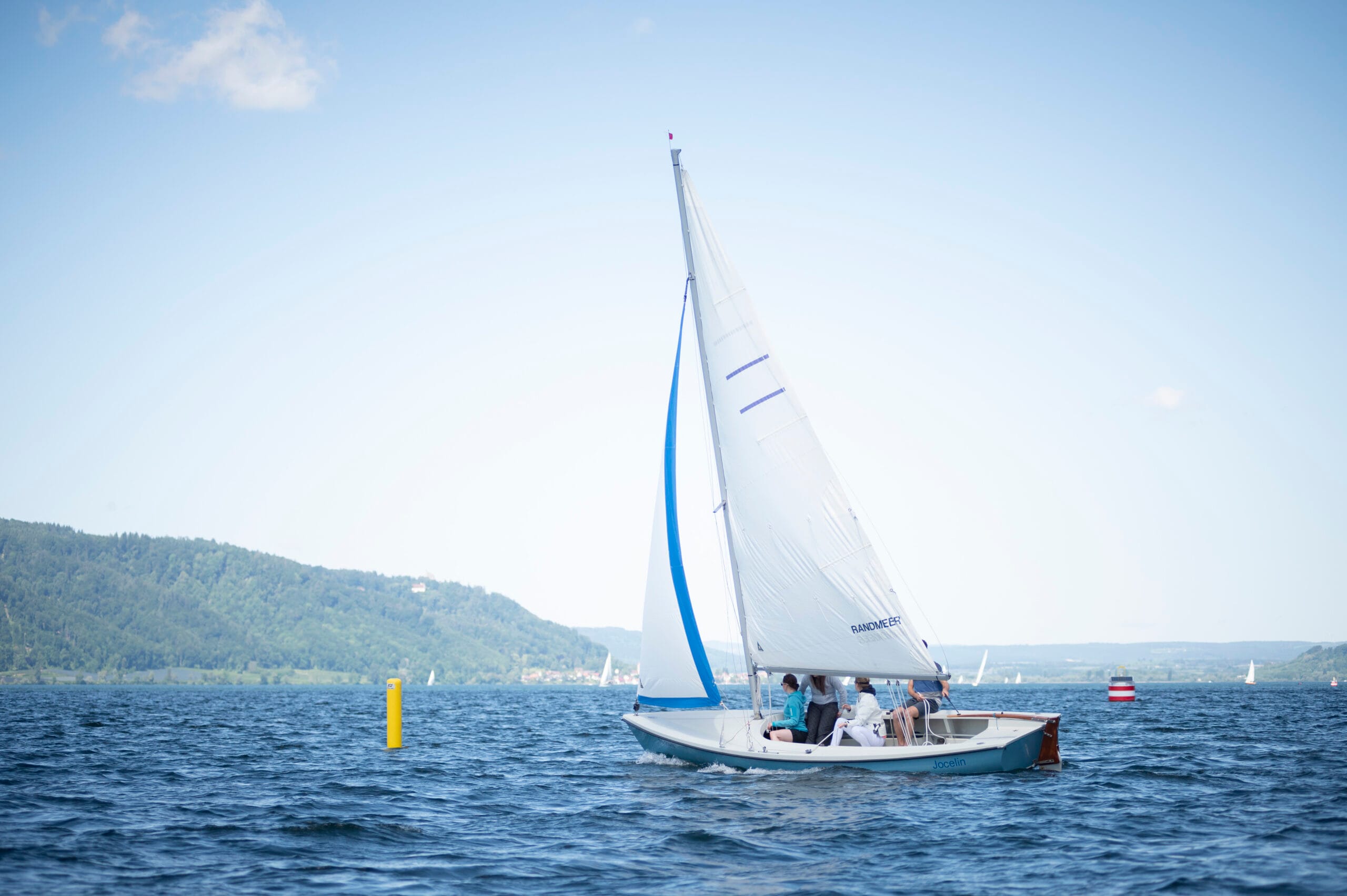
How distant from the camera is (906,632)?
21.0m

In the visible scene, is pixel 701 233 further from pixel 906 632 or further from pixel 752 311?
pixel 906 632

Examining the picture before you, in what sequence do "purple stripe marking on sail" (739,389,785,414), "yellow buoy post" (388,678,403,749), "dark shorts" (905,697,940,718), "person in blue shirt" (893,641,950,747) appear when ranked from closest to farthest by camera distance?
1. "purple stripe marking on sail" (739,389,785,414)
2. "person in blue shirt" (893,641,950,747)
3. "dark shorts" (905,697,940,718)
4. "yellow buoy post" (388,678,403,749)

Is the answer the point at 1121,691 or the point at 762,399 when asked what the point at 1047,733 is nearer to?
the point at 762,399

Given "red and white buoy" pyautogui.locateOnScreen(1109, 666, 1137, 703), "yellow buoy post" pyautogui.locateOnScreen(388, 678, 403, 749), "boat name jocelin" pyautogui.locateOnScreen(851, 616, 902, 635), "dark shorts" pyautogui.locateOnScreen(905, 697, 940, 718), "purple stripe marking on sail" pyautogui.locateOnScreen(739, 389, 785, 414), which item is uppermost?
"purple stripe marking on sail" pyautogui.locateOnScreen(739, 389, 785, 414)

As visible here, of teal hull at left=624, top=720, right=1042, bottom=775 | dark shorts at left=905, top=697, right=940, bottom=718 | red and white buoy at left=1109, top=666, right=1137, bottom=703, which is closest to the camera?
teal hull at left=624, top=720, right=1042, bottom=775

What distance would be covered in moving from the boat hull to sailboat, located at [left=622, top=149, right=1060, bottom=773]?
0.03m

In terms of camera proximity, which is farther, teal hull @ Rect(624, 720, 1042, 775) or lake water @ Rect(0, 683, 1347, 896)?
teal hull @ Rect(624, 720, 1042, 775)

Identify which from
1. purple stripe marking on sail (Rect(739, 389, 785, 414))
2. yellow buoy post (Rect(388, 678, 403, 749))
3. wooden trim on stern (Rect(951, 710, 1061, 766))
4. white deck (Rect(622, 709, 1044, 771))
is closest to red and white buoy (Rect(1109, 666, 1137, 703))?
wooden trim on stern (Rect(951, 710, 1061, 766))

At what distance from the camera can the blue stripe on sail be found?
22328 millimetres

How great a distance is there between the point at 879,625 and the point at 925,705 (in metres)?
2.95

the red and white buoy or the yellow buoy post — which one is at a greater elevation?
the yellow buoy post

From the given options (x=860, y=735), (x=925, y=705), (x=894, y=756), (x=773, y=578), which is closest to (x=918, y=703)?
(x=925, y=705)

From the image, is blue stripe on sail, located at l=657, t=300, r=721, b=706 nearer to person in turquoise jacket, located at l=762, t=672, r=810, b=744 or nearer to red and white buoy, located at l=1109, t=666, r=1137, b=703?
person in turquoise jacket, located at l=762, t=672, r=810, b=744

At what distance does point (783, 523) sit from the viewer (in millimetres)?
21266
